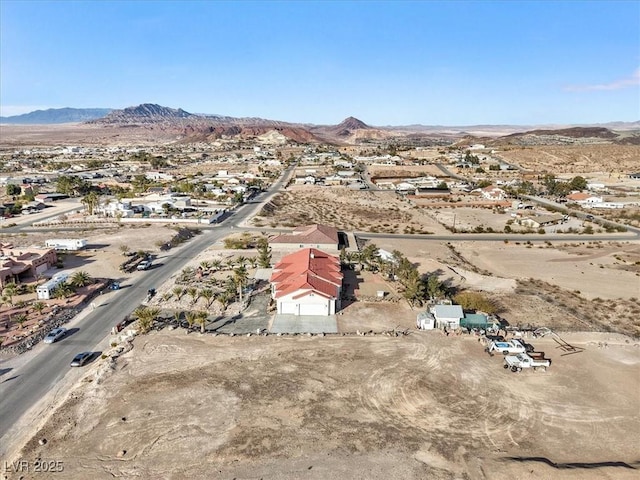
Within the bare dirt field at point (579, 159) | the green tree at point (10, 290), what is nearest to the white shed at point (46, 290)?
the green tree at point (10, 290)

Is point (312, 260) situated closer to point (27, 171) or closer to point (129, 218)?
point (129, 218)

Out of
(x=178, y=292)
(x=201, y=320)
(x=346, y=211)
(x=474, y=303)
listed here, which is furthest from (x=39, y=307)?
(x=346, y=211)

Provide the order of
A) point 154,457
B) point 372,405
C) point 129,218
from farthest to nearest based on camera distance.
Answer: point 129,218 < point 372,405 < point 154,457

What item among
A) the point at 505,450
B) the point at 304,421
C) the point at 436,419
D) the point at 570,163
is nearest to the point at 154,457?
the point at 304,421

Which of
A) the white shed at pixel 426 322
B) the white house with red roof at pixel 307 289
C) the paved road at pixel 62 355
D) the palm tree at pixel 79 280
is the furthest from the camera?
the palm tree at pixel 79 280

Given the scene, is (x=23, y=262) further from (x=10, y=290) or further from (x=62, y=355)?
(x=62, y=355)

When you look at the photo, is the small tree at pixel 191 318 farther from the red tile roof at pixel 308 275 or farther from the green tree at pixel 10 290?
the green tree at pixel 10 290

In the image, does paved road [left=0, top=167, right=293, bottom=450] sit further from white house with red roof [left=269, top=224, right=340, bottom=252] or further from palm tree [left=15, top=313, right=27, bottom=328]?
white house with red roof [left=269, top=224, right=340, bottom=252]

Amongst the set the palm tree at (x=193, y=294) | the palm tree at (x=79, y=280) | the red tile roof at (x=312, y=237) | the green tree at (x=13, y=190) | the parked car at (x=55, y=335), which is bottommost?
the parked car at (x=55, y=335)
